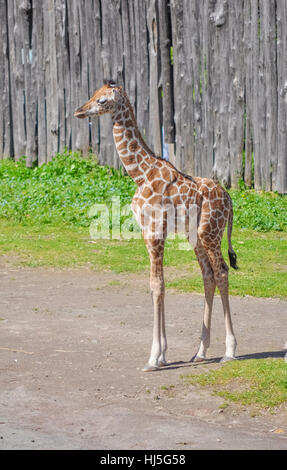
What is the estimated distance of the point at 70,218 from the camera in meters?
11.6

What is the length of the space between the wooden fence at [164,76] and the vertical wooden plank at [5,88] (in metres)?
0.03

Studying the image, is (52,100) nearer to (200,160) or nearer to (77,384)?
(200,160)

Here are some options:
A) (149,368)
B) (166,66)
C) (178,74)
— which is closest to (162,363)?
(149,368)

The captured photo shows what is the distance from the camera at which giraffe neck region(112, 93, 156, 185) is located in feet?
20.8

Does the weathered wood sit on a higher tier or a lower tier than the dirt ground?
higher

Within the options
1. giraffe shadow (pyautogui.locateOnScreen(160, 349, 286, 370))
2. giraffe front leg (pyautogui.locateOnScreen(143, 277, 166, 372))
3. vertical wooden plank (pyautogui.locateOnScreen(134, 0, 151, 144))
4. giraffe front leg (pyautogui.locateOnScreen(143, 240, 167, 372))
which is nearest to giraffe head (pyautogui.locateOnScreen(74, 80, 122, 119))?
giraffe front leg (pyautogui.locateOnScreen(143, 240, 167, 372))

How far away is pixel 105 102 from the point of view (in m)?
6.36

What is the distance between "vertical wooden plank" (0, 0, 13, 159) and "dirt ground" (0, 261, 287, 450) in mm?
7400

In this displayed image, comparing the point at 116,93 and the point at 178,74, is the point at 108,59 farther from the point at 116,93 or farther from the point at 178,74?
the point at 116,93

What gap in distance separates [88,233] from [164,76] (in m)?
3.49

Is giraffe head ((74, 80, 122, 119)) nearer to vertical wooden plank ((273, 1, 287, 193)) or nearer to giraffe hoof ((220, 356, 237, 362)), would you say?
giraffe hoof ((220, 356, 237, 362))

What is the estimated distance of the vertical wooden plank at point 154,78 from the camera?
13.1m

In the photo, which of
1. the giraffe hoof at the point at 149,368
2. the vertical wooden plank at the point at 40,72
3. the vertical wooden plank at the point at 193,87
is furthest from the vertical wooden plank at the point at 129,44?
the giraffe hoof at the point at 149,368

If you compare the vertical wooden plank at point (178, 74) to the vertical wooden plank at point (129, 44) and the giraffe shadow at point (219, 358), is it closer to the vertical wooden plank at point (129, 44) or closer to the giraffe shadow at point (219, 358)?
the vertical wooden plank at point (129, 44)
